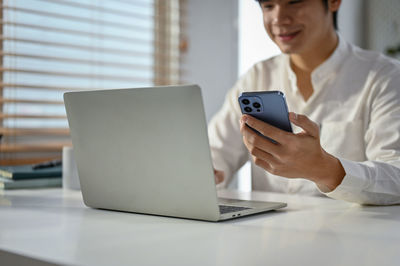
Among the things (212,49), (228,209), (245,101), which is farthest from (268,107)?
(212,49)

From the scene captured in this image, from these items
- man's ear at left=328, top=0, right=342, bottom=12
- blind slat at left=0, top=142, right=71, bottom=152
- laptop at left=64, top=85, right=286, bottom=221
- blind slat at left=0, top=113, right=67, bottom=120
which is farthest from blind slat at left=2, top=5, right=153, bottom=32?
laptop at left=64, top=85, right=286, bottom=221

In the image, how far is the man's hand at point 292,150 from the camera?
964 millimetres

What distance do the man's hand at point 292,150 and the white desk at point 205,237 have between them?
0.08 meters

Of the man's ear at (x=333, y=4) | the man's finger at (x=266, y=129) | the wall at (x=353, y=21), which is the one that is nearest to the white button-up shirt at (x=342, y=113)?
the man's ear at (x=333, y=4)

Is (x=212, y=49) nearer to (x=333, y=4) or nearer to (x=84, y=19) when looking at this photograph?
(x=84, y=19)

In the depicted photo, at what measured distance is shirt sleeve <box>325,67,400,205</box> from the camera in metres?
1.12

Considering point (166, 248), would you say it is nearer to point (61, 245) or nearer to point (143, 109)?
point (61, 245)

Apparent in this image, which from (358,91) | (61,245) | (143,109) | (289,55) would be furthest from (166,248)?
(289,55)

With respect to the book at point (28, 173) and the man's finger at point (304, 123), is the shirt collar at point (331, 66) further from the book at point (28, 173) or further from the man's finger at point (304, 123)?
the book at point (28, 173)

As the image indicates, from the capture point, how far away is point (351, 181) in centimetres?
111

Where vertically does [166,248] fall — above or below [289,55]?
below

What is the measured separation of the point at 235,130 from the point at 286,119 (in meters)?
0.88

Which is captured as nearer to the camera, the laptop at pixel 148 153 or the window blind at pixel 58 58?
the laptop at pixel 148 153

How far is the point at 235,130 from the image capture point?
181 cm
